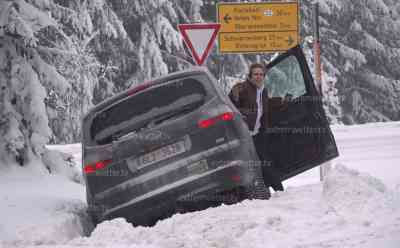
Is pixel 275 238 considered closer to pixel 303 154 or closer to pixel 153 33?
Result: pixel 303 154

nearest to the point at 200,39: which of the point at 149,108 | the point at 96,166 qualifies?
the point at 149,108

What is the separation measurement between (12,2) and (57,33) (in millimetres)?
1307

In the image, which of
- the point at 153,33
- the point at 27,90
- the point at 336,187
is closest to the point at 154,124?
the point at 336,187

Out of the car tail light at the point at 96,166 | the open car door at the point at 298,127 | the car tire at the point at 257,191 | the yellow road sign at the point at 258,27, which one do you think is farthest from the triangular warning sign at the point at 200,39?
the car tail light at the point at 96,166

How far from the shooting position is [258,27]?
497 inches

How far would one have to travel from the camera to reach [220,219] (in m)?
6.11

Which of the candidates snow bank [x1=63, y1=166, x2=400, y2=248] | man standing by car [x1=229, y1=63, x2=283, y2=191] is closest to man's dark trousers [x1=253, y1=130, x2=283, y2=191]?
man standing by car [x1=229, y1=63, x2=283, y2=191]

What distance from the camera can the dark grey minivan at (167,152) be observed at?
6.70m

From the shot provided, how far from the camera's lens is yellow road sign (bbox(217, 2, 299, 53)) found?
1245cm

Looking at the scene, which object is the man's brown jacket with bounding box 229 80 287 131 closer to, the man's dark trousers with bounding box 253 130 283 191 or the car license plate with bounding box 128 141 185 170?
the man's dark trousers with bounding box 253 130 283 191

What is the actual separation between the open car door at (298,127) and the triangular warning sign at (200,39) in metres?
3.01

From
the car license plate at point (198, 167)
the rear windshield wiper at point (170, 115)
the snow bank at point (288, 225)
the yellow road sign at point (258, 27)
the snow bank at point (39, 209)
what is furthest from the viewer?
the yellow road sign at point (258, 27)

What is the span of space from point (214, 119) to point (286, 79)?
1936mm

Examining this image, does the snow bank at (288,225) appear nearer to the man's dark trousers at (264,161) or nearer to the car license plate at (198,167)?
the car license plate at (198,167)
